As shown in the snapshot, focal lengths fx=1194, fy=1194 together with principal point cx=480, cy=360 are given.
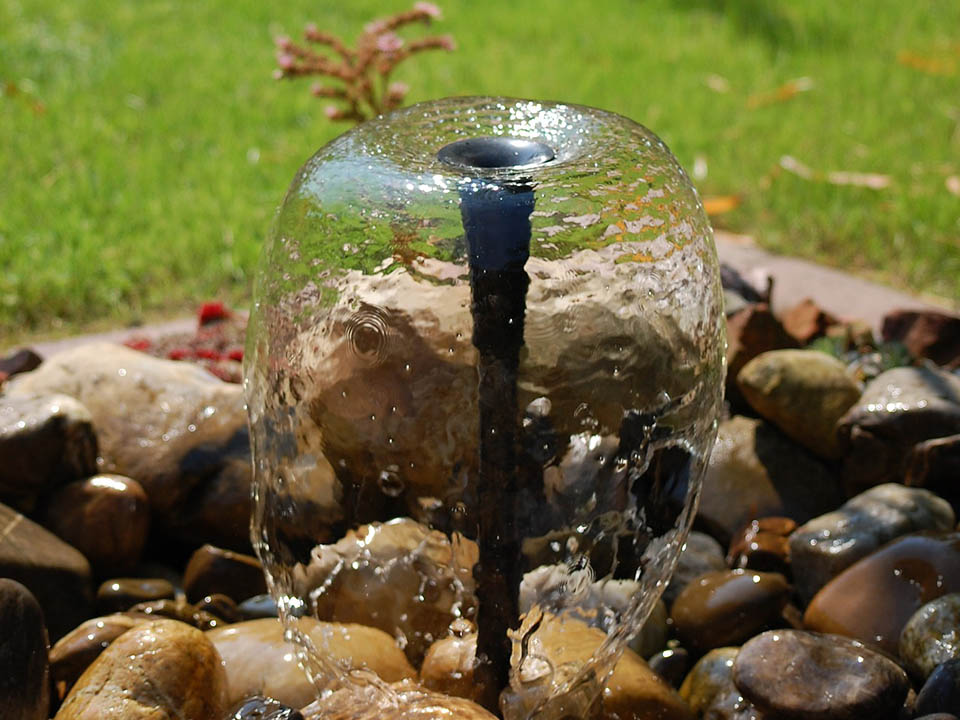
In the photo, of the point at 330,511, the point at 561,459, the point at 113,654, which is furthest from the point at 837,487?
the point at 113,654

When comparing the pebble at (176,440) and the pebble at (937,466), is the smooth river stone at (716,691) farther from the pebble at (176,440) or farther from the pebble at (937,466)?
the pebble at (176,440)

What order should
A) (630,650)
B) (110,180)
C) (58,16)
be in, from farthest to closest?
(58,16)
(110,180)
(630,650)

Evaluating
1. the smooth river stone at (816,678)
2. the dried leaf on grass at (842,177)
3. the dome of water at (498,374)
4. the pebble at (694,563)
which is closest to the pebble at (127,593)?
the dome of water at (498,374)

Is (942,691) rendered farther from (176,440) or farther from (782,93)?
(782,93)

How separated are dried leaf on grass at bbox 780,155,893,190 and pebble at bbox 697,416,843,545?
2999mm

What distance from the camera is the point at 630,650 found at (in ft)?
8.98

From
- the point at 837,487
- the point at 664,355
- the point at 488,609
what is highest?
the point at 664,355

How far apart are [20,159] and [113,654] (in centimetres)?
462

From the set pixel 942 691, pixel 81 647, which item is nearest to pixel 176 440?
pixel 81 647

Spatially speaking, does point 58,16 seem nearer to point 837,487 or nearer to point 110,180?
point 110,180

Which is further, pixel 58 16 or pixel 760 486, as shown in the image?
pixel 58 16

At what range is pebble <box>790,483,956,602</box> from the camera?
3.02m

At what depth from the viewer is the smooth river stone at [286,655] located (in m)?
2.40

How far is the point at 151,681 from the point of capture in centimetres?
234
